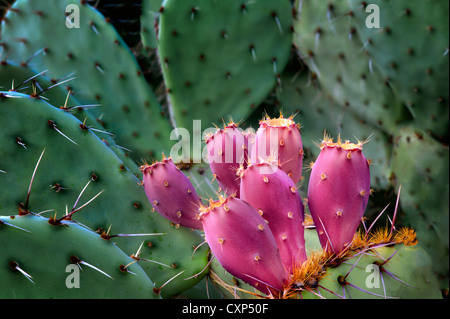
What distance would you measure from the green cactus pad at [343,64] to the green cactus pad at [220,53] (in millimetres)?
155

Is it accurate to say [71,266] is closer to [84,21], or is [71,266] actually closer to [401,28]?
[84,21]

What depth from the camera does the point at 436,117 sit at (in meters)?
1.57

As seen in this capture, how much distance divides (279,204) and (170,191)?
0.85ft

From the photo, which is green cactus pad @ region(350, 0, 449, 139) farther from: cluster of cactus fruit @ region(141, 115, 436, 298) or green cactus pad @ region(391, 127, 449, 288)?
cluster of cactus fruit @ region(141, 115, 436, 298)

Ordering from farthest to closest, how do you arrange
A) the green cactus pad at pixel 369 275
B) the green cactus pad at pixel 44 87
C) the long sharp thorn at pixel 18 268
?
1. the green cactus pad at pixel 44 87
2. the green cactus pad at pixel 369 275
3. the long sharp thorn at pixel 18 268

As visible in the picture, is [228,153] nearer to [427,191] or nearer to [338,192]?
[338,192]

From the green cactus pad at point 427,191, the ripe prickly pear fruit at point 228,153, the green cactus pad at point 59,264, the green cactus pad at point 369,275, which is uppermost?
the ripe prickly pear fruit at point 228,153

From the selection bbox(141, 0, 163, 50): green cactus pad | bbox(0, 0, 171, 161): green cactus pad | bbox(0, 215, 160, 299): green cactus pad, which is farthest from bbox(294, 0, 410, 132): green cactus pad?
bbox(0, 215, 160, 299): green cactus pad

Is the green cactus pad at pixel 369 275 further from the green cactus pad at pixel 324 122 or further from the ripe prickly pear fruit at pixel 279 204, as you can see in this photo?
the green cactus pad at pixel 324 122

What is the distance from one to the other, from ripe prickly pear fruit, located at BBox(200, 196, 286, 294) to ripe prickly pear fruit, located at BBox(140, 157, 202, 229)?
208 mm

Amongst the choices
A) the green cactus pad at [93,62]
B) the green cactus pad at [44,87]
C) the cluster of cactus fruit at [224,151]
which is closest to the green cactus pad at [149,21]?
the cluster of cactus fruit at [224,151]

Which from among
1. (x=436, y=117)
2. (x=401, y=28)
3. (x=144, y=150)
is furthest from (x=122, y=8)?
(x=436, y=117)

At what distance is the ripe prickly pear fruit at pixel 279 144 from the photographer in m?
0.83

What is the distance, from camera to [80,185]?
38.5 inches
